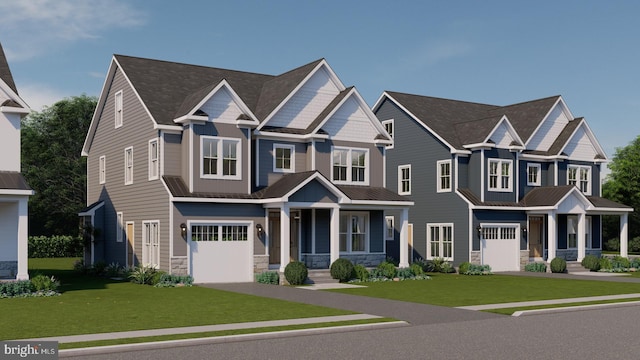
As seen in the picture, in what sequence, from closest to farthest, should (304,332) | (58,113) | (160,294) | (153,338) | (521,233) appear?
(153,338), (304,332), (160,294), (521,233), (58,113)

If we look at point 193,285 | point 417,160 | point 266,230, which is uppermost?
point 417,160

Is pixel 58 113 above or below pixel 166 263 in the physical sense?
above

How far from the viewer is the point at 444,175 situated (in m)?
38.3

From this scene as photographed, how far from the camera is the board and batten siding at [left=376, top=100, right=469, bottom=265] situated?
121ft

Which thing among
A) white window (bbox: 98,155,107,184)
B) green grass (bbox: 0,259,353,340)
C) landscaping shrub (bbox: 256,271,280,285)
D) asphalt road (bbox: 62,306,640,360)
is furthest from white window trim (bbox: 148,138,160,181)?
asphalt road (bbox: 62,306,640,360)

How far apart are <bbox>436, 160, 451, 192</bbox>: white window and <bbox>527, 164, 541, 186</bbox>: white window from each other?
5.31 metres

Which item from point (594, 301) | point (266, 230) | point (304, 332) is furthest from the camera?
point (266, 230)

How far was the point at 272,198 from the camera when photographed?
29.1 meters

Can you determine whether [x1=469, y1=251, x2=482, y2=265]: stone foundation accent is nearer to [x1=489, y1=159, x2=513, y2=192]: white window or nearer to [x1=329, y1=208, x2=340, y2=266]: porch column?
[x1=489, y1=159, x2=513, y2=192]: white window

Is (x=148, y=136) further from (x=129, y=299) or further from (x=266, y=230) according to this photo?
(x=129, y=299)

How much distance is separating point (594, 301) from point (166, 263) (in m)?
16.0

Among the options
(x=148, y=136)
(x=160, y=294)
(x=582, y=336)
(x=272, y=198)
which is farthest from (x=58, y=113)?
(x=582, y=336)

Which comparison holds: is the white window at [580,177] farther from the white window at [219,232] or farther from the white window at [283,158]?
the white window at [219,232]

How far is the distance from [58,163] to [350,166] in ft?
118
